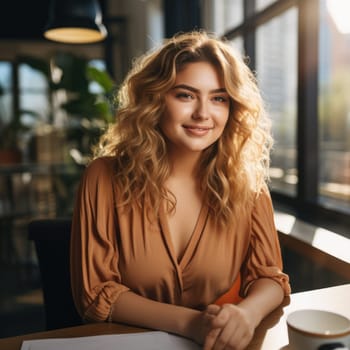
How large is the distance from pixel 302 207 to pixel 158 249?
54.2 inches

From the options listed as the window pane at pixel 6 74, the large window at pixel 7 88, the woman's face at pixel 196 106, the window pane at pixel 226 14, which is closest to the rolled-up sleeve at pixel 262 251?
the woman's face at pixel 196 106

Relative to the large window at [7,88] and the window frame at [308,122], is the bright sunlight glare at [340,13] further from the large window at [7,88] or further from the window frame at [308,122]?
the large window at [7,88]

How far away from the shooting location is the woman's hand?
0.87 m

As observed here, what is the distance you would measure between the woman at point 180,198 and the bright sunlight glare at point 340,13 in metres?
0.87

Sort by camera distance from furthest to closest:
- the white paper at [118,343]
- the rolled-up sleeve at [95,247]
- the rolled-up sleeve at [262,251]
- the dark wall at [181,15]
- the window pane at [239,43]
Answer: the dark wall at [181,15] → the window pane at [239,43] → the rolled-up sleeve at [262,251] → the rolled-up sleeve at [95,247] → the white paper at [118,343]

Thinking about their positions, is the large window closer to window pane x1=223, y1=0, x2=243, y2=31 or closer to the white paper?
window pane x1=223, y1=0, x2=243, y2=31

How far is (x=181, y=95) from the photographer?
4.15 ft

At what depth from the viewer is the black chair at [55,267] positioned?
1426 millimetres

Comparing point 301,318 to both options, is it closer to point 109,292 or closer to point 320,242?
point 109,292

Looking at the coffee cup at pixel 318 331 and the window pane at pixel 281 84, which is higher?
the window pane at pixel 281 84

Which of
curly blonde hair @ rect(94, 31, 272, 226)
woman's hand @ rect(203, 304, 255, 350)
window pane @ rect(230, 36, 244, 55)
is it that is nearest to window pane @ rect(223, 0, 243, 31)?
window pane @ rect(230, 36, 244, 55)

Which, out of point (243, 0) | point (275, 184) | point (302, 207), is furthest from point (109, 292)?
point (243, 0)

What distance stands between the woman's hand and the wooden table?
2 centimetres

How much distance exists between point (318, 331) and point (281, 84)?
2196mm
